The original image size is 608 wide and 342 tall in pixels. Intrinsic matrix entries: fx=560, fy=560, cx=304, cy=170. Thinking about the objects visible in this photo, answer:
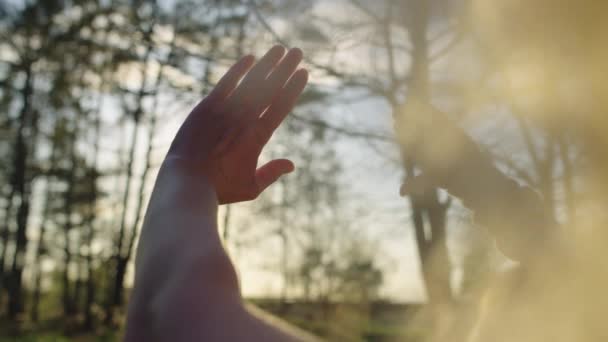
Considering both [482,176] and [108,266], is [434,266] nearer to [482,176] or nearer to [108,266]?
[482,176]

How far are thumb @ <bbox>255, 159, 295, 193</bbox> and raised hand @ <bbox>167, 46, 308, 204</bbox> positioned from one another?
0.05m

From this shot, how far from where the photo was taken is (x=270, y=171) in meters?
0.94

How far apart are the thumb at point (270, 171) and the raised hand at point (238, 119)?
0.05m

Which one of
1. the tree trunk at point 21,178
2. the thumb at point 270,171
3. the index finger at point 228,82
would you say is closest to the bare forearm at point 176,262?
the index finger at point 228,82

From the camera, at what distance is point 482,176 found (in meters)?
0.79

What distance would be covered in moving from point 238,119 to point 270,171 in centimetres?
19

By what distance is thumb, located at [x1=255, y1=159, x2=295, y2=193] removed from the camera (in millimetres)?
912

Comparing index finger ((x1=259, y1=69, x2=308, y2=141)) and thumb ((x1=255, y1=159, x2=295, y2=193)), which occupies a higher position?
index finger ((x1=259, y1=69, x2=308, y2=141))

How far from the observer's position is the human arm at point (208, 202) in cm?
49

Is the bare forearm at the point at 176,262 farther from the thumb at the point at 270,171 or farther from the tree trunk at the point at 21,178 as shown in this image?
the tree trunk at the point at 21,178

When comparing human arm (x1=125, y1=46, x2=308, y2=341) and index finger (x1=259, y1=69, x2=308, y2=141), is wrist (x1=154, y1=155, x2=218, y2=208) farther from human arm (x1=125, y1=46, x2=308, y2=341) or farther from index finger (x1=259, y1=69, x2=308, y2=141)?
index finger (x1=259, y1=69, x2=308, y2=141)

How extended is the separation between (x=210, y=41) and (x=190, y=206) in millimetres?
9434

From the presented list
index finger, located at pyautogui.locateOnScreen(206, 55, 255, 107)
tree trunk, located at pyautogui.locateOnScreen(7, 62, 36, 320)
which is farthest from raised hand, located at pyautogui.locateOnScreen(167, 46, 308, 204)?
tree trunk, located at pyautogui.locateOnScreen(7, 62, 36, 320)

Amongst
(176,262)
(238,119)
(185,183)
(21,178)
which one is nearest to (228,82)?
(238,119)
